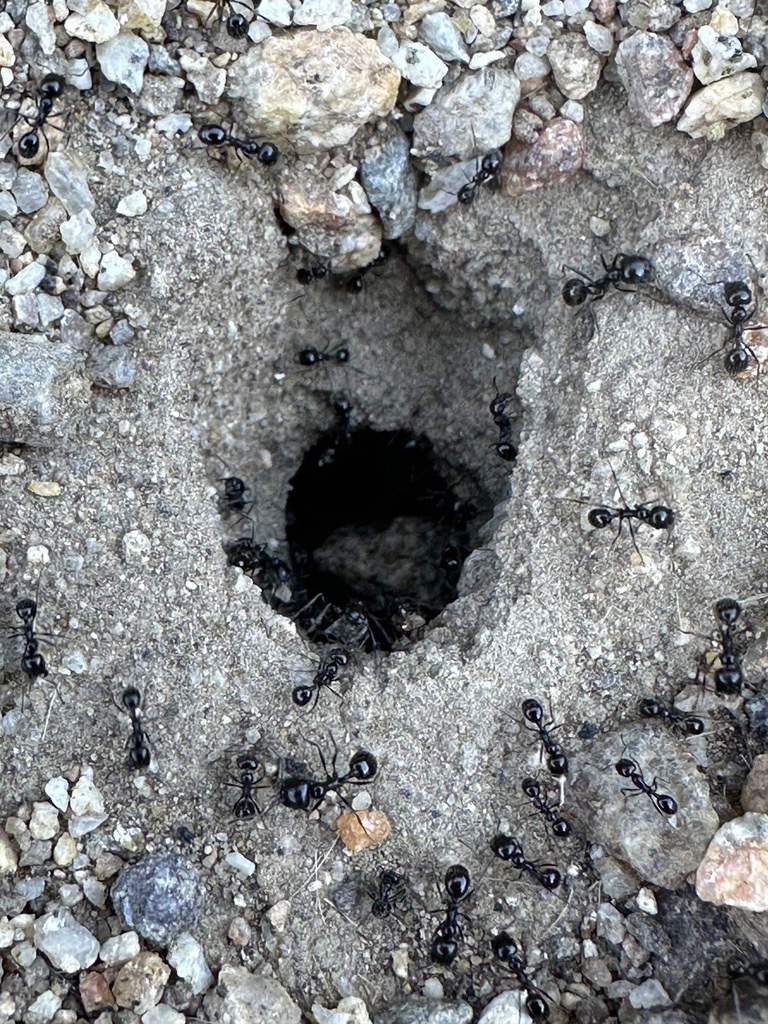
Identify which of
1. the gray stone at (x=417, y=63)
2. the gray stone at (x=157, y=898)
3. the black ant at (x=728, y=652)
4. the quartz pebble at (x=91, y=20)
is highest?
the gray stone at (x=417, y=63)

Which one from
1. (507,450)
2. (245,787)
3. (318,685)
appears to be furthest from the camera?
(507,450)

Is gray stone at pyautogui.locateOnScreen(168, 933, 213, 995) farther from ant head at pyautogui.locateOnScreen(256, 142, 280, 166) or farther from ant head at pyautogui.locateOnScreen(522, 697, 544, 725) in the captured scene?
ant head at pyautogui.locateOnScreen(256, 142, 280, 166)

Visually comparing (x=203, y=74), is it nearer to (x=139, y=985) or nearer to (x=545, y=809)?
(x=545, y=809)

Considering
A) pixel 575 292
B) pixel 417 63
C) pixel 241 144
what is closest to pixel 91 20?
pixel 241 144

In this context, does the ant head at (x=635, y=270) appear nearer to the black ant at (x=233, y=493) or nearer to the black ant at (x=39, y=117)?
the black ant at (x=233, y=493)

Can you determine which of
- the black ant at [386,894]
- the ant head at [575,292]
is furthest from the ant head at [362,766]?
the ant head at [575,292]

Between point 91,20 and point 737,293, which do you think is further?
point 737,293
